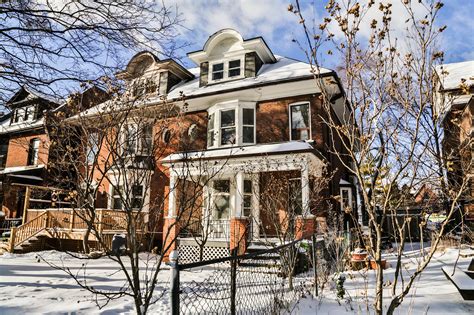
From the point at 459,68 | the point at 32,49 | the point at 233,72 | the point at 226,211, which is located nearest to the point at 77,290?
the point at 32,49

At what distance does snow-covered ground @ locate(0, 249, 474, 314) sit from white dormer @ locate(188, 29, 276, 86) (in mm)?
9640

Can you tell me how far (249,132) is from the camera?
14.3 metres

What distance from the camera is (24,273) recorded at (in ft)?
31.5

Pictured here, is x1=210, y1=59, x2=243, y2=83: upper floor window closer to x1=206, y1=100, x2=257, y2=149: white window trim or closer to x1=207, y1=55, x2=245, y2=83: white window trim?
x1=207, y1=55, x2=245, y2=83: white window trim

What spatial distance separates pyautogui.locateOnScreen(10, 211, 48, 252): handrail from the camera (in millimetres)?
14246

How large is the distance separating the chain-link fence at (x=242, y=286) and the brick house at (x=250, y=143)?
7.58 feet

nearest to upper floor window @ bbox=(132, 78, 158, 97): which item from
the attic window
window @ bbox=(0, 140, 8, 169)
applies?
the attic window

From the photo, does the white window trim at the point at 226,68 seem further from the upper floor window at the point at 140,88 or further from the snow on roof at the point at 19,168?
the snow on roof at the point at 19,168

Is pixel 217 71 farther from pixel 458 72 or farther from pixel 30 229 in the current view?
pixel 458 72

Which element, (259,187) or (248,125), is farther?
(248,125)

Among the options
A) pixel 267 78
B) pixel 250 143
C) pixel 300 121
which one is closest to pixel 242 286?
pixel 250 143

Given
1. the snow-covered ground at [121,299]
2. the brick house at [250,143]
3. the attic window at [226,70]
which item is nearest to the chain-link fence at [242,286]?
the snow-covered ground at [121,299]

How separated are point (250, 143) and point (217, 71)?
14.5 ft

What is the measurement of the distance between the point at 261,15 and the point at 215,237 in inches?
384
